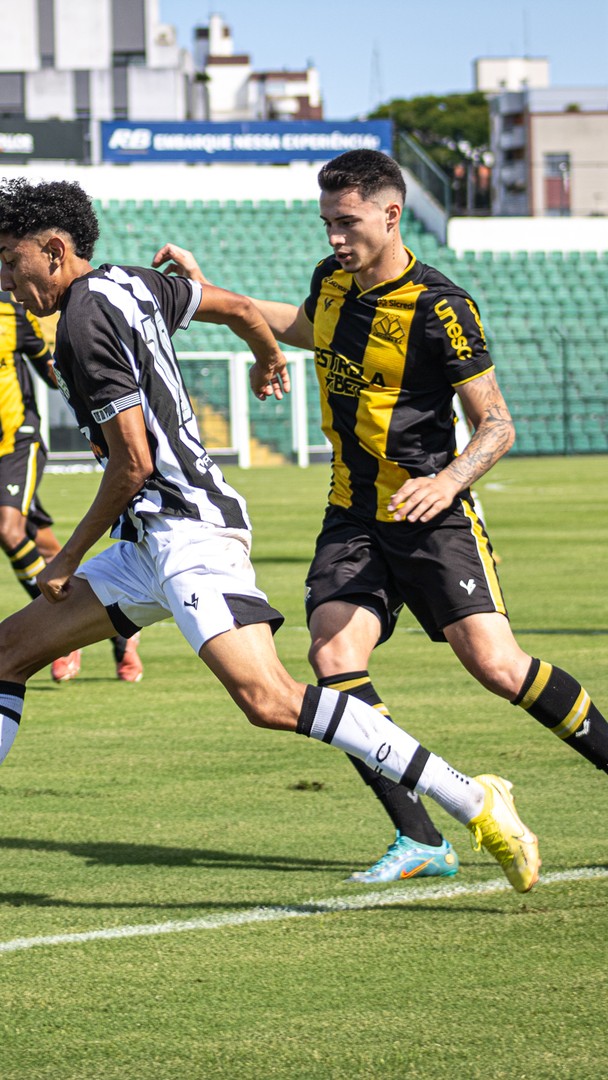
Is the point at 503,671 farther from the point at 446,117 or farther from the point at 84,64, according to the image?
the point at 446,117

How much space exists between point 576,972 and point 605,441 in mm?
33758

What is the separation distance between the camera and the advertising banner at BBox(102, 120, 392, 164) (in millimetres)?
39219

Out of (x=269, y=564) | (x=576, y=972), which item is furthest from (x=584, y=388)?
(x=576, y=972)

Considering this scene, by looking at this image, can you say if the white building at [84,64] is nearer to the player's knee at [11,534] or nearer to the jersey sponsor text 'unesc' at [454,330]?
the player's knee at [11,534]

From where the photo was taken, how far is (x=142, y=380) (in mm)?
4285

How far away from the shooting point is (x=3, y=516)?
888 cm

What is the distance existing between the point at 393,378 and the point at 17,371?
15.5ft

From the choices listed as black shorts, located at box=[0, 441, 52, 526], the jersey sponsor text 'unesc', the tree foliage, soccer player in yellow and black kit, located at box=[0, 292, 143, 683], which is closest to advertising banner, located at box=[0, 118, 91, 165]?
soccer player in yellow and black kit, located at box=[0, 292, 143, 683]

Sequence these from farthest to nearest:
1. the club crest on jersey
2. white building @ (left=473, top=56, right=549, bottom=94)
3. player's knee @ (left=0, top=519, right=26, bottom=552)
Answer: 1. white building @ (left=473, top=56, right=549, bottom=94)
2. player's knee @ (left=0, top=519, right=26, bottom=552)
3. the club crest on jersey

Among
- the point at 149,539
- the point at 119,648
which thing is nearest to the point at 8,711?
the point at 149,539

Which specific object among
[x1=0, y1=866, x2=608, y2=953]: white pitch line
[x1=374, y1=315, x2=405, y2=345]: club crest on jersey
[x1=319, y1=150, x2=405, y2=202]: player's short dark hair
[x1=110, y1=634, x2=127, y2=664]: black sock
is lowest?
[x1=110, y1=634, x2=127, y2=664]: black sock

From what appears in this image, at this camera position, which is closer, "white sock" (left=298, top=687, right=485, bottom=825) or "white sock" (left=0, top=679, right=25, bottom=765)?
"white sock" (left=298, top=687, right=485, bottom=825)

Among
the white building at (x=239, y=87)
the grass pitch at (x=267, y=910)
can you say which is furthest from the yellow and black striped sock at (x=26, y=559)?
the white building at (x=239, y=87)

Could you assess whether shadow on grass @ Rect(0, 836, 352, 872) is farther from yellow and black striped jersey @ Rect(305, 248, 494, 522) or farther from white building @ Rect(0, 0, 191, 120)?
white building @ Rect(0, 0, 191, 120)
